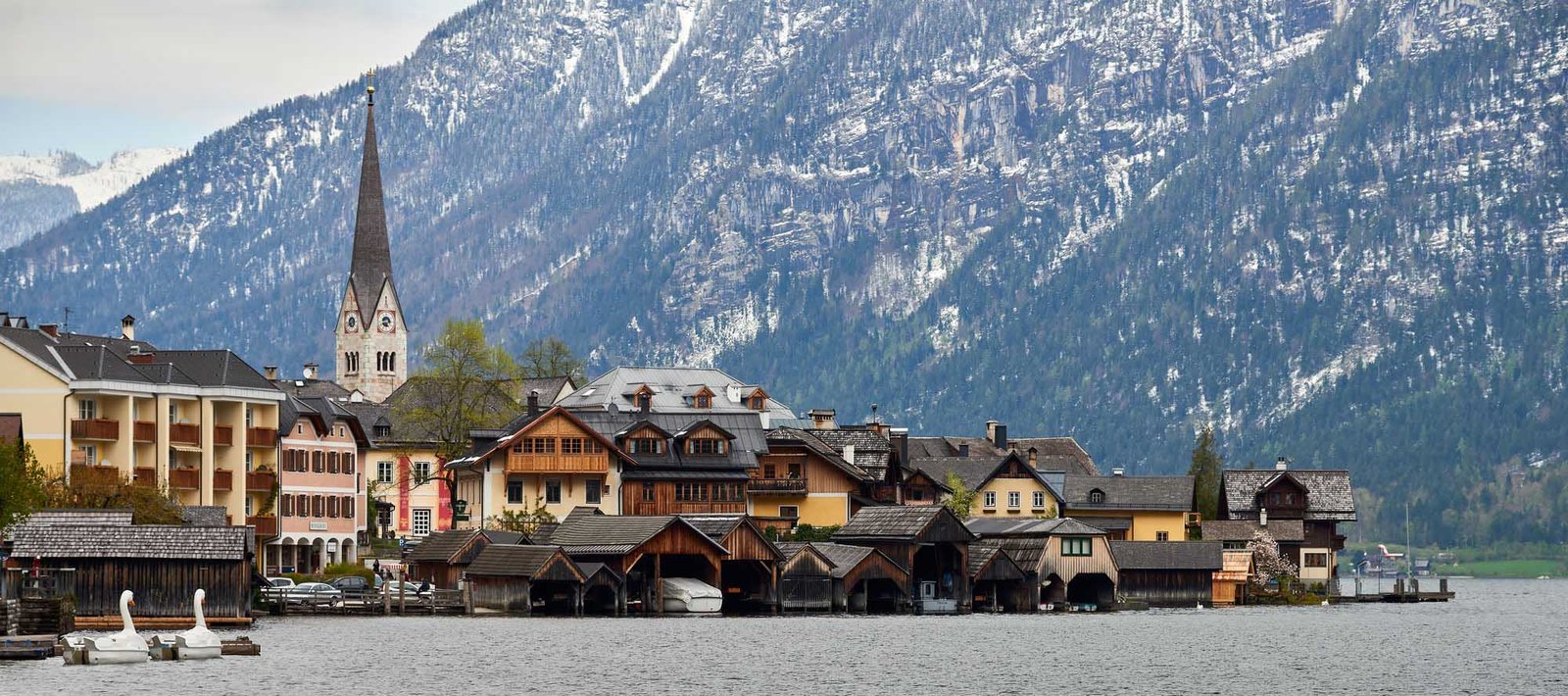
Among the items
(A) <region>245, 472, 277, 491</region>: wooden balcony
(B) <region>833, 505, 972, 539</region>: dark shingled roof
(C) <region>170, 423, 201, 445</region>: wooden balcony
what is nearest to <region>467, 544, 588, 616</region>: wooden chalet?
(B) <region>833, 505, 972, 539</region>: dark shingled roof

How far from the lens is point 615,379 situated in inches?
7667

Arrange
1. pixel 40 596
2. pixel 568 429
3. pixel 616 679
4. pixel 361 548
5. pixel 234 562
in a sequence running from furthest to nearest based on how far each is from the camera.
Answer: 1. pixel 361 548
2. pixel 568 429
3. pixel 234 562
4. pixel 40 596
5. pixel 616 679

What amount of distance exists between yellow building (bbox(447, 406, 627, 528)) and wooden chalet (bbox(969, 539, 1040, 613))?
A: 884 inches

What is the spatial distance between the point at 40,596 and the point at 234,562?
40.8 ft

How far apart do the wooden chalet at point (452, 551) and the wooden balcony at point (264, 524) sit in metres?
14.1

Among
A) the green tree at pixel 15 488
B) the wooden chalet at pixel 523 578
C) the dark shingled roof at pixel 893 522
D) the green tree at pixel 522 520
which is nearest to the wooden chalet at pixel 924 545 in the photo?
the dark shingled roof at pixel 893 522

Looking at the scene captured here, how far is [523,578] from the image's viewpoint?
470ft

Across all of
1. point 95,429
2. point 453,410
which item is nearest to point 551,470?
point 95,429

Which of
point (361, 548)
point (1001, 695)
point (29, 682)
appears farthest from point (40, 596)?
point (361, 548)

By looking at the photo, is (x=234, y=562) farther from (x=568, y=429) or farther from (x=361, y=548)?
(x=361, y=548)

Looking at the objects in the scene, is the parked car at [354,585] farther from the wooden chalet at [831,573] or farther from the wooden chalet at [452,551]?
the wooden chalet at [831,573]

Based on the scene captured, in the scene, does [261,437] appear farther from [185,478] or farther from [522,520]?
[522,520]

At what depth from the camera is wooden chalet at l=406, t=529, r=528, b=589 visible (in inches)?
5935

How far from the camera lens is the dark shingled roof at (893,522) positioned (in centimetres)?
15338
